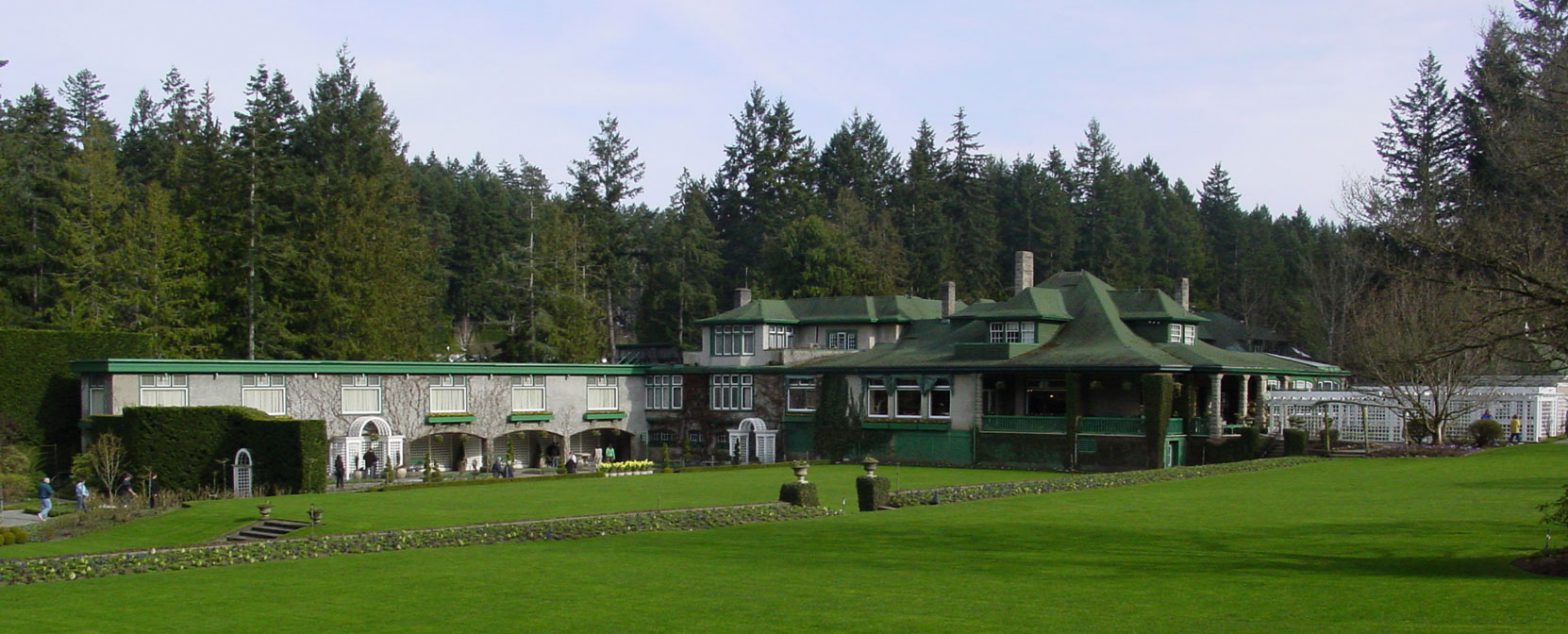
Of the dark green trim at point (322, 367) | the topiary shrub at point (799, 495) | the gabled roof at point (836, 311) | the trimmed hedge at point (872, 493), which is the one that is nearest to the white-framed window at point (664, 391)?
the dark green trim at point (322, 367)

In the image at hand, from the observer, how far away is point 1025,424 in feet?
159

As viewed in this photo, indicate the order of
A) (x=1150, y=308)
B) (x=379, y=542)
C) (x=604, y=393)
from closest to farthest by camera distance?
(x=379, y=542) < (x=1150, y=308) < (x=604, y=393)

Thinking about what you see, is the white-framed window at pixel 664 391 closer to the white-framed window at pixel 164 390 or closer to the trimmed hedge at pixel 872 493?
the white-framed window at pixel 164 390

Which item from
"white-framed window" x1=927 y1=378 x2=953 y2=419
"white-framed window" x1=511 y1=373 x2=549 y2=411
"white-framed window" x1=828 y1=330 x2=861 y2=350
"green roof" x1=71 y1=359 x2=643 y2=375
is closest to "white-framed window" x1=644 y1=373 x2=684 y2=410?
"green roof" x1=71 y1=359 x2=643 y2=375

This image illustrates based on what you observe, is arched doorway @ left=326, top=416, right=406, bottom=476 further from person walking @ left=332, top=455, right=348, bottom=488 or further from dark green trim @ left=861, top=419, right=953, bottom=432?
dark green trim @ left=861, top=419, right=953, bottom=432

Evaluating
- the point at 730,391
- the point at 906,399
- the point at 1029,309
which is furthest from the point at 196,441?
the point at 1029,309

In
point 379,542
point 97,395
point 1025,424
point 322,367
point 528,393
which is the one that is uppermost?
point 322,367

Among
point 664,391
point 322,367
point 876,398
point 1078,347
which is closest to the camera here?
point 322,367

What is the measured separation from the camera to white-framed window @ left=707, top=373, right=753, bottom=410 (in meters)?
56.6

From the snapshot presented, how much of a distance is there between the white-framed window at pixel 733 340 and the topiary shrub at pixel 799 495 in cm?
2921

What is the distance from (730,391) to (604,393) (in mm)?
5265

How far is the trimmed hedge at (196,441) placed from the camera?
1553 inches

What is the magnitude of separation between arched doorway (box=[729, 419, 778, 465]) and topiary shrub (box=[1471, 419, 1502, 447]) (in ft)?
83.7

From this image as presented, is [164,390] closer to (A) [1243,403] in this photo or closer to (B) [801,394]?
(B) [801,394]
